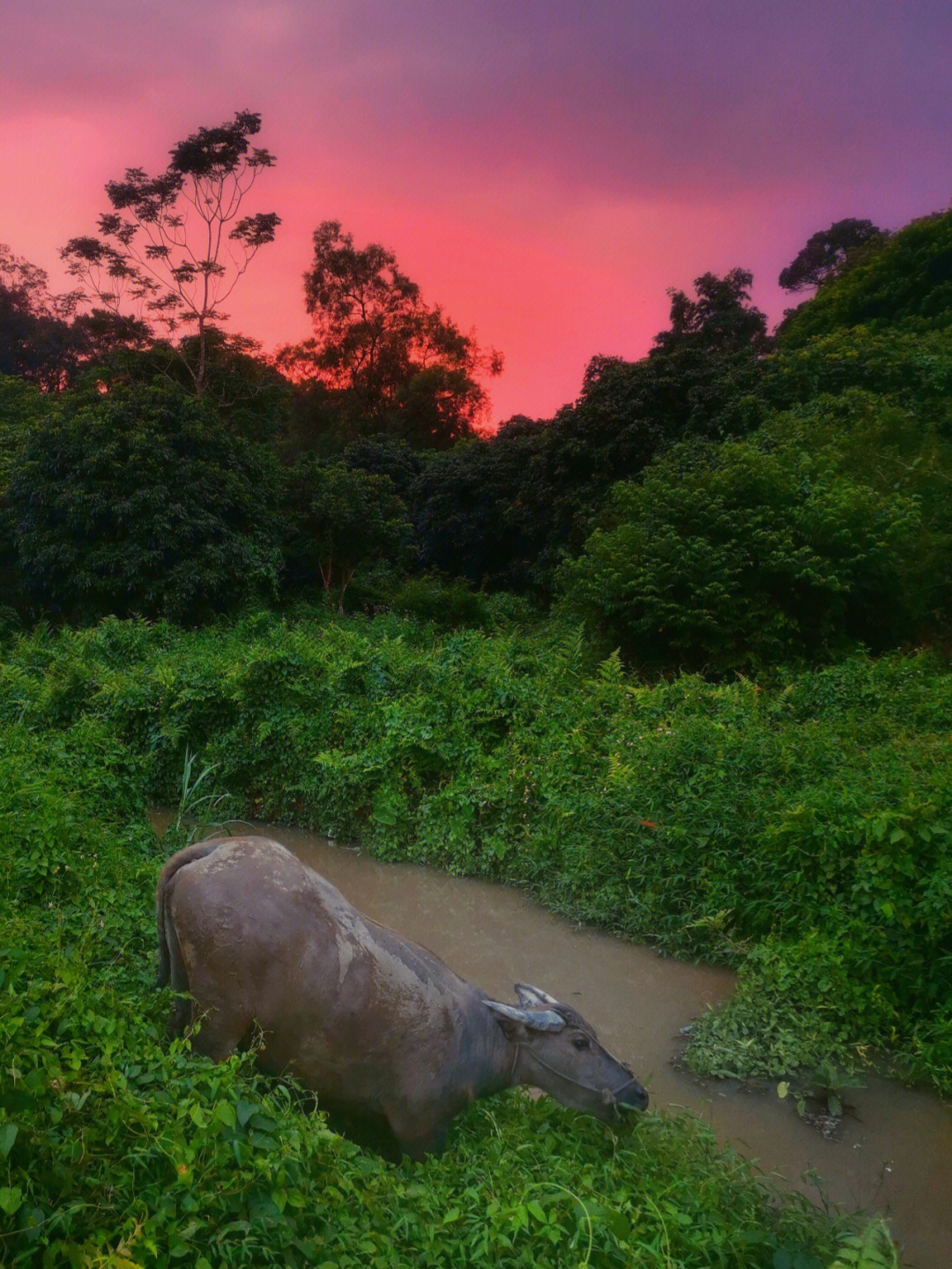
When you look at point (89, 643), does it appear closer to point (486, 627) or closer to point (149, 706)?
point (149, 706)

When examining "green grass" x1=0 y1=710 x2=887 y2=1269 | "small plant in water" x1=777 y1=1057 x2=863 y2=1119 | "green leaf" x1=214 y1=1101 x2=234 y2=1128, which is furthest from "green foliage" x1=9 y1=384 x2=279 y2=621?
"green leaf" x1=214 y1=1101 x2=234 y2=1128

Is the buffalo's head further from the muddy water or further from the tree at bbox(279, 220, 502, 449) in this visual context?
the tree at bbox(279, 220, 502, 449)

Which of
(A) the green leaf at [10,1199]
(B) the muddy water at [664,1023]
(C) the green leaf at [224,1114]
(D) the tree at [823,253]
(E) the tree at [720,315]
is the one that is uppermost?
(D) the tree at [823,253]

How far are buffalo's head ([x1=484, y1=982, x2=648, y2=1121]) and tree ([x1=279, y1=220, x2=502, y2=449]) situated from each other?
2893 cm

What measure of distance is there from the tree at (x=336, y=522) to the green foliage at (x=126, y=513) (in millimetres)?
3374

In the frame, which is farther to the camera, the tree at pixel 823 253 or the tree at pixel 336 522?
the tree at pixel 823 253

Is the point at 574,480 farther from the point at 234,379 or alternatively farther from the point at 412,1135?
the point at 412,1135

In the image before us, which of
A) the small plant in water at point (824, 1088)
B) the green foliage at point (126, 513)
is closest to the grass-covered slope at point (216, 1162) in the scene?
the small plant in water at point (824, 1088)

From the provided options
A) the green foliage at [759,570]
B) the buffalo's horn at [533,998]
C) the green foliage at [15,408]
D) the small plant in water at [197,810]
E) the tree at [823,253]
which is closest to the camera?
the buffalo's horn at [533,998]

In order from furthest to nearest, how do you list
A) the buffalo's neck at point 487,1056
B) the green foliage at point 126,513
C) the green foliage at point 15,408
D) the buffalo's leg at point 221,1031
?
the green foliage at point 15,408 → the green foliage at point 126,513 → the buffalo's neck at point 487,1056 → the buffalo's leg at point 221,1031

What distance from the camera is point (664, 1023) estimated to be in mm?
4512

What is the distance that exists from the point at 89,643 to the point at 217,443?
247 inches

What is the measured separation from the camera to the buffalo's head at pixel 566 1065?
3.23 meters

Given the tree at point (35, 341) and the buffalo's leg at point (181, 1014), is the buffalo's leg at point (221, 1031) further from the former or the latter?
the tree at point (35, 341)
